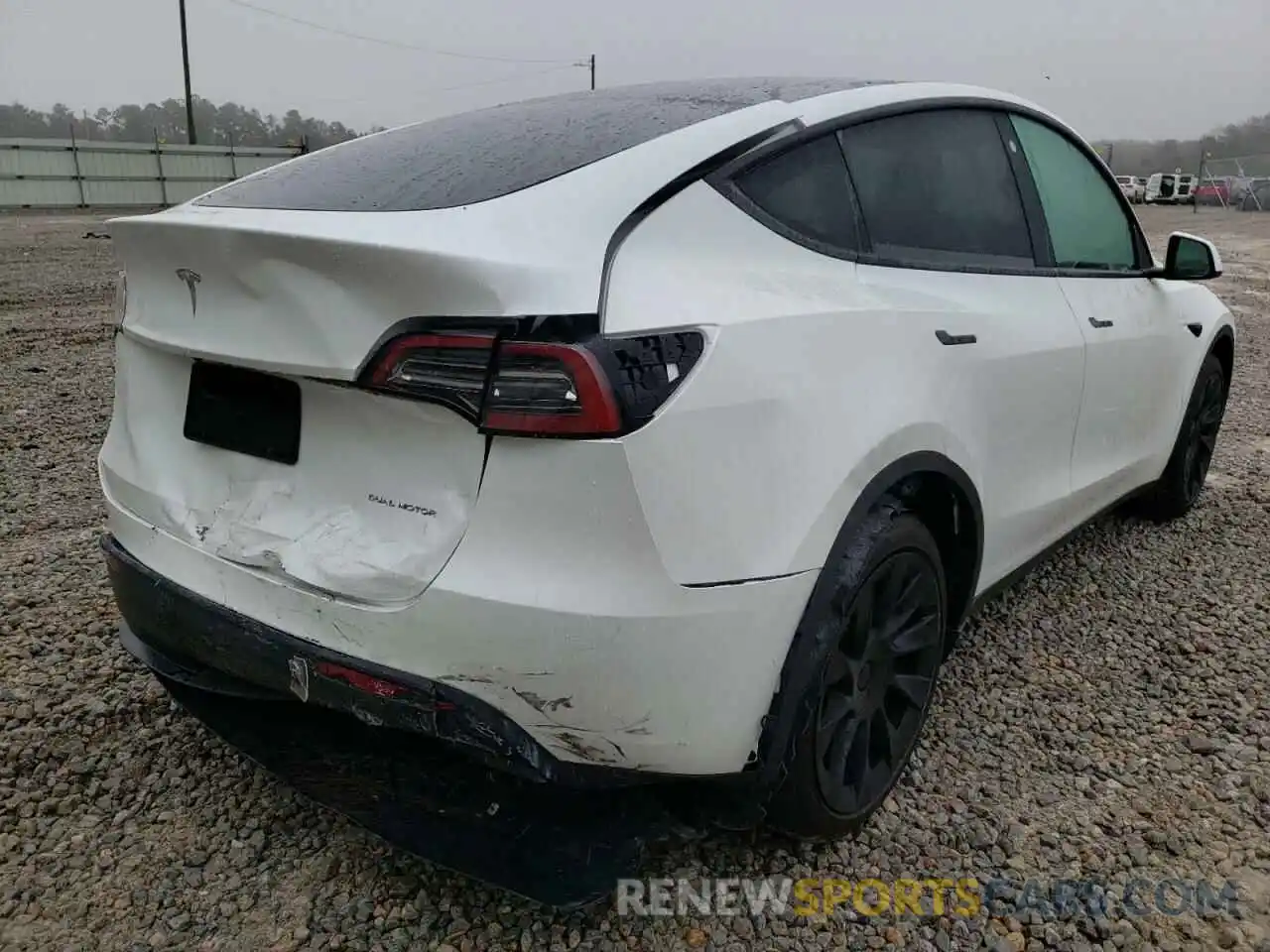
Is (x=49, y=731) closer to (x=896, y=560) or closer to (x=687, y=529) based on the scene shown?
(x=687, y=529)

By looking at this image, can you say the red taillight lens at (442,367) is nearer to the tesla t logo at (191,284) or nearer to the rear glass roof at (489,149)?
the rear glass roof at (489,149)

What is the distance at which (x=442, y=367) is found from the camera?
163cm

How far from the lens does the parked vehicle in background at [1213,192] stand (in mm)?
41344

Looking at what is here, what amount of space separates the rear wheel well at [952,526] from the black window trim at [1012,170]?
0.51m

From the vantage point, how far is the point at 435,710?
67.6 inches

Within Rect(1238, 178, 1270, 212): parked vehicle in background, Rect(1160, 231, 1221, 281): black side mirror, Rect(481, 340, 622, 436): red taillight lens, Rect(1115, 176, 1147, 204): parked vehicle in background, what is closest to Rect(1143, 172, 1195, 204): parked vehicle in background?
Rect(1115, 176, 1147, 204): parked vehicle in background

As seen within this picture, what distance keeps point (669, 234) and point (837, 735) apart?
110cm

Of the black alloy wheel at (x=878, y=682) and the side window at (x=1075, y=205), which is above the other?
the side window at (x=1075, y=205)

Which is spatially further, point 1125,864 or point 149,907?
point 1125,864

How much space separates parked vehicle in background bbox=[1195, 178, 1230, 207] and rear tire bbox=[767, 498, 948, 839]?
4688 cm

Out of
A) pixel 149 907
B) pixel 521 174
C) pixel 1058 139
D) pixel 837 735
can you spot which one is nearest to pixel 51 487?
pixel 149 907

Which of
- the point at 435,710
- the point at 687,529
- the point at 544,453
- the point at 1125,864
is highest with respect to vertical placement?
the point at 544,453

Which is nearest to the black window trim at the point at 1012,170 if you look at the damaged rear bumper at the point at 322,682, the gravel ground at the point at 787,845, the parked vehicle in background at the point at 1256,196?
the damaged rear bumper at the point at 322,682

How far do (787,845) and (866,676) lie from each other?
1.38 ft
